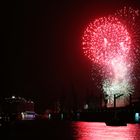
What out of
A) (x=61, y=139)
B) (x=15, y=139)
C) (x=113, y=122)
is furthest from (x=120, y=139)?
(x=113, y=122)

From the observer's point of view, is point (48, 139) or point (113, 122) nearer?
point (48, 139)

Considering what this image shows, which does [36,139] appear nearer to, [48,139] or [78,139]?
[48,139]

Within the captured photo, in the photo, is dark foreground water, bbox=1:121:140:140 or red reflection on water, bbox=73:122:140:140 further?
dark foreground water, bbox=1:121:140:140

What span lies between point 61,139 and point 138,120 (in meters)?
94.2

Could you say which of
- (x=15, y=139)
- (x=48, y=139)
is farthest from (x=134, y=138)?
(x=15, y=139)

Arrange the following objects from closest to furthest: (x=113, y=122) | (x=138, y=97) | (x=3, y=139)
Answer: (x=3, y=139)
(x=113, y=122)
(x=138, y=97)

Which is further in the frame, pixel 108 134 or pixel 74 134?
pixel 74 134

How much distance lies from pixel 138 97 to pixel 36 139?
107646 millimetres

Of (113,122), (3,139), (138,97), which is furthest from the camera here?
(138,97)

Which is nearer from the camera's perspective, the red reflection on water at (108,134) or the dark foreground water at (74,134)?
the red reflection on water at (108,134)

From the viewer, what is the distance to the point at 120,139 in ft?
322

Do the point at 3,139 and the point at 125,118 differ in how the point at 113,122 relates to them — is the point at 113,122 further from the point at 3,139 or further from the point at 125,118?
the point at 3,139

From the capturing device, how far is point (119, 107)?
19962cm

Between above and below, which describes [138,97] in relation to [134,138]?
above
